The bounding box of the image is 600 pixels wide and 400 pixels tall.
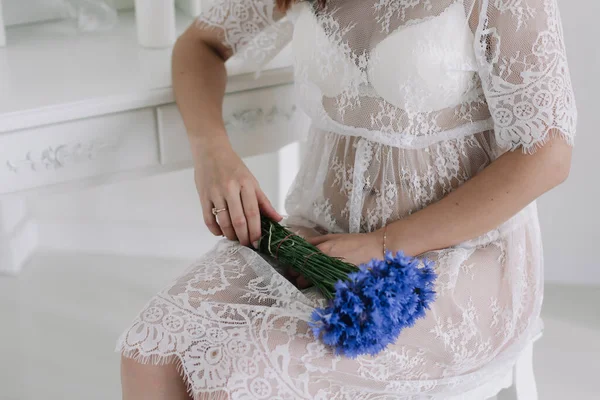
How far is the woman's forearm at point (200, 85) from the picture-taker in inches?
44.8

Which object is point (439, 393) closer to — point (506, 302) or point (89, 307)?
point (506, 302)

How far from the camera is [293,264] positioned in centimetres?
96

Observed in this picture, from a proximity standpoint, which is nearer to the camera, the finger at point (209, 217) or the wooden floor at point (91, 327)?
the finger at point (209, 217)

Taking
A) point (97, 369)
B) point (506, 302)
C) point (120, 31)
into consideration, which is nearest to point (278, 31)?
point (120, 31)

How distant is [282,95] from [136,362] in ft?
1.88

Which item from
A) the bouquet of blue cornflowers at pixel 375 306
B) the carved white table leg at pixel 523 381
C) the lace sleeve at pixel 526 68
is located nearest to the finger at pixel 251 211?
the bouquet of blue cornflowers at pixel 375 306

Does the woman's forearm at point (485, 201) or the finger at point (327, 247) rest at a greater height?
the woman's forearm at point (485, 201)

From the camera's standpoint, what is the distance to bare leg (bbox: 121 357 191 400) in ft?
2.96

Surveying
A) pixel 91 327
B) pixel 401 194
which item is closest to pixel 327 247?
pixel 401 194

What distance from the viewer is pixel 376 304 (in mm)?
743

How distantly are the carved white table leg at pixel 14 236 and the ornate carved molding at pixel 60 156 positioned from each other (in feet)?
2.60

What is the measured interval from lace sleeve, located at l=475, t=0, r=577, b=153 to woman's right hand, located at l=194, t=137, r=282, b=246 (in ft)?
1.14

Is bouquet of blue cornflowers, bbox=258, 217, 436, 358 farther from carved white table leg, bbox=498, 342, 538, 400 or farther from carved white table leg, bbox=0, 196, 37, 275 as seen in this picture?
carved white table leg, bbox=0, 196, 37, 275

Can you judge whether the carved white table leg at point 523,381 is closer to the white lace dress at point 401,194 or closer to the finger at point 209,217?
the white lace dress at point 401,194
